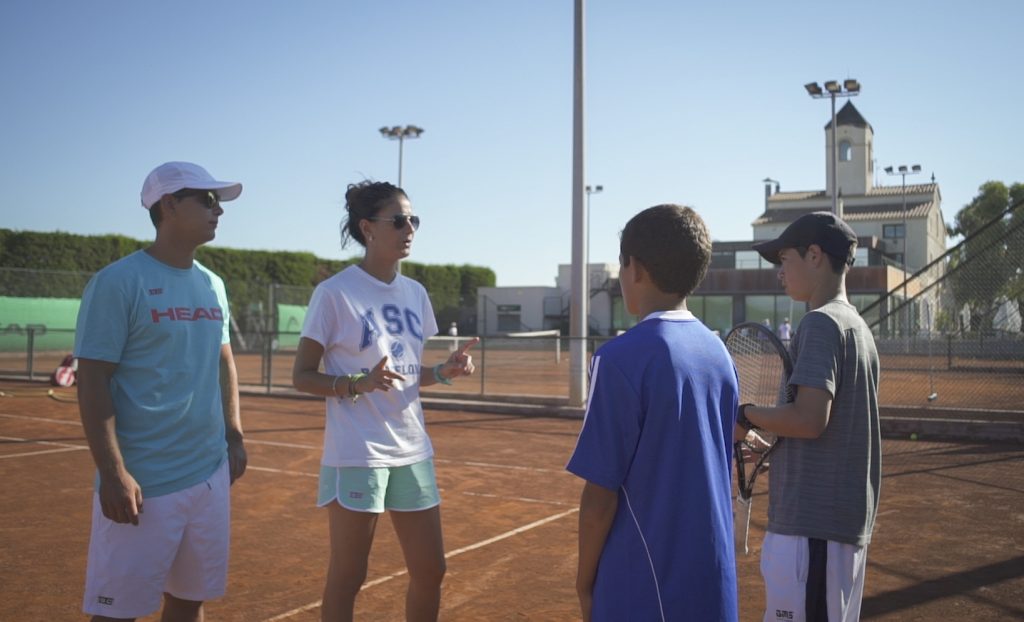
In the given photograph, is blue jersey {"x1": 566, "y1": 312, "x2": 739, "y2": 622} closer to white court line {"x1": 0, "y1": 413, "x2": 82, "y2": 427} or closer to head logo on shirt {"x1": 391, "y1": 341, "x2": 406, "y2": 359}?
head logo on shirt {"x1": 391, "y1": 341, "x2": 406, "y2": 359}

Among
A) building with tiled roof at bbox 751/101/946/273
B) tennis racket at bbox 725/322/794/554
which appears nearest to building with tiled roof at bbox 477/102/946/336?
building with tiled roof at bbox 751/101/946/273

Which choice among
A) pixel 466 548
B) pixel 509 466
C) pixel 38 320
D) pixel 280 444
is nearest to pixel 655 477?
pixel 466 548

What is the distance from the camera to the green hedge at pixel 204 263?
33.4m

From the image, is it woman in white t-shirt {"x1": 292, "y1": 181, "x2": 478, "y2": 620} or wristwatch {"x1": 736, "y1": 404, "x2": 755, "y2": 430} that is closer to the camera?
wristwatch {"x1": 736, "y1": 404, "x2": 755, "y2": 430}

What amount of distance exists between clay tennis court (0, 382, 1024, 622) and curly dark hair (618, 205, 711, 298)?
3.06m

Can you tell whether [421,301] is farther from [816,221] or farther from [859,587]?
[859,587]

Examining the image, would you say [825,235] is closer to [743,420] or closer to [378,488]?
[743,420]

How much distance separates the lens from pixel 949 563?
19.6 ft

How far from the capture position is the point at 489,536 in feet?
22.0

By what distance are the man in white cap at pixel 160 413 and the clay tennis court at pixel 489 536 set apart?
175cm

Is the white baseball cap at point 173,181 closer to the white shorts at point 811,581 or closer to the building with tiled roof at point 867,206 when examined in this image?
the white shorts at point 811,581

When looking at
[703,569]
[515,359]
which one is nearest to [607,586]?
[703,569]

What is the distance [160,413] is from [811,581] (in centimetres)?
245

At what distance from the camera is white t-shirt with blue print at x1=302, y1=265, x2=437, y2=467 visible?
3.66 meters
